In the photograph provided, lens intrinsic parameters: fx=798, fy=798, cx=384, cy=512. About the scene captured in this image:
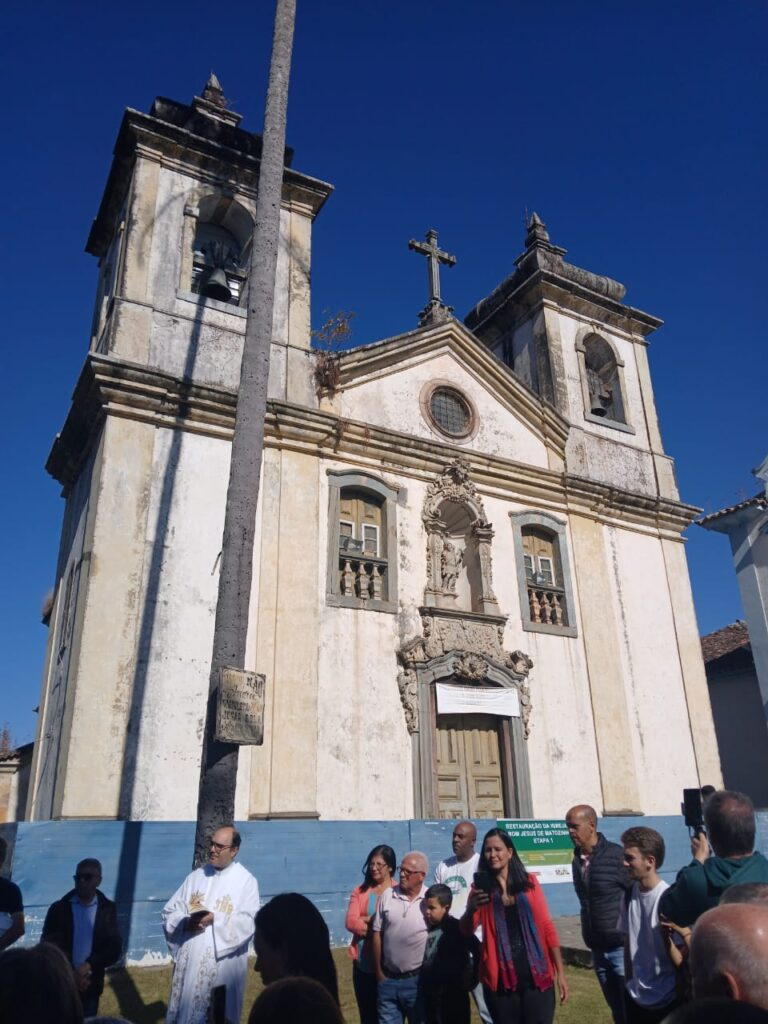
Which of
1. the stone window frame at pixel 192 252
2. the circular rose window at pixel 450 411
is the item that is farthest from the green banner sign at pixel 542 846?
the stone window frame at pixel 192 252

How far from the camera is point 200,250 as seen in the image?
13828mm

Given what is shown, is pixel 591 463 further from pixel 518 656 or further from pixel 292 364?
pixel 292 364

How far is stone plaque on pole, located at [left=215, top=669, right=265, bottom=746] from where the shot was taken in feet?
22.8

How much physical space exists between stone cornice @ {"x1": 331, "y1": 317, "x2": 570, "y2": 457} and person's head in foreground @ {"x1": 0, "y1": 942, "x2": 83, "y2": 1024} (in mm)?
12426

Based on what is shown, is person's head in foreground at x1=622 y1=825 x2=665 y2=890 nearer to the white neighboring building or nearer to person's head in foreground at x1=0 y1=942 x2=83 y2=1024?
person's head in foreground at x1=0 y1=942 x2=83 y2=1024

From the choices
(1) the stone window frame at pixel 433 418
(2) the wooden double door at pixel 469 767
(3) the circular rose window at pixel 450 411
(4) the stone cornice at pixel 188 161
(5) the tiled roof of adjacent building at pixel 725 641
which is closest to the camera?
(2) the wooden double door at pixel 469 767

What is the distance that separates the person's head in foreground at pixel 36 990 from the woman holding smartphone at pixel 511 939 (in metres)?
2.97

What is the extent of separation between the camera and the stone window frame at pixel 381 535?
1190cm

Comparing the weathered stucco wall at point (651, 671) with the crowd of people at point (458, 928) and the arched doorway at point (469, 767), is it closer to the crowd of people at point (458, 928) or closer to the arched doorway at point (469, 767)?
the arched doorway at point (469, 767)

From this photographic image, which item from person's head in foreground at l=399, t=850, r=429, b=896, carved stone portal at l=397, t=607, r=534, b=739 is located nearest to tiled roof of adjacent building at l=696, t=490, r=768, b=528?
carved stone portal at l=397, t=607, r=534, b=739

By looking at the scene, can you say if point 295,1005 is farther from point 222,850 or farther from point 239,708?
point 239,708

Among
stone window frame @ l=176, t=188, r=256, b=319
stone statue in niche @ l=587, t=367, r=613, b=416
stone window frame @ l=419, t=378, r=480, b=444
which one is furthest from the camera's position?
stone statue in niche @ l=587, t=367, r=613, b=416

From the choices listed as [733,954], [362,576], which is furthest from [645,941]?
[362,576]

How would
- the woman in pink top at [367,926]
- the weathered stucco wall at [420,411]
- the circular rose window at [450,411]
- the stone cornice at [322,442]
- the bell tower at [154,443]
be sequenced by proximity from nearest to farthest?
the woman in pink top at [367,926] → the bell tower at [154,443] → the stone cornice at [322,442] → the weathered stucco wall at [420,411] → the circular rose window at [450,411]
